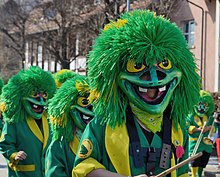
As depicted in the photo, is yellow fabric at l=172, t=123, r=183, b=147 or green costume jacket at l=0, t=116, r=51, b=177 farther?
green costume jacket at l=0, t=116, r=51, b=177

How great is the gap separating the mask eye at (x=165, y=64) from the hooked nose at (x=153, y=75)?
0.12 feet

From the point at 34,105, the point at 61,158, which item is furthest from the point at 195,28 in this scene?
the point at 61,158

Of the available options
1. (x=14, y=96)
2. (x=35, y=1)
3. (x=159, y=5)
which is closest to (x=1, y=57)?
(x=35, y=1)

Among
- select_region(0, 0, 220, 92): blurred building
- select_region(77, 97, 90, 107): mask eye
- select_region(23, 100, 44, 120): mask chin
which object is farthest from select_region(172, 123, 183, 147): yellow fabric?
select_region(0, 0, 220, 92): blurred building

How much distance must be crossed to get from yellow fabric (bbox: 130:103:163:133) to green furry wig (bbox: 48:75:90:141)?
1.74 m

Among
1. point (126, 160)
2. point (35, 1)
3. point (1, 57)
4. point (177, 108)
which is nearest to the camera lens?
point (126, 160)

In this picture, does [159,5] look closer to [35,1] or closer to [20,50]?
[35,1]

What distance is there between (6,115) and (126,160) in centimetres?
344

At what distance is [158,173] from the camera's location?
3170 millimetres

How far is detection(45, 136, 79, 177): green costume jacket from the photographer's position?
459 cm

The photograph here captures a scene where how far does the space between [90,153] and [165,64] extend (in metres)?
0.74

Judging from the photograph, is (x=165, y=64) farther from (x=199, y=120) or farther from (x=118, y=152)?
(x=199, y=120)

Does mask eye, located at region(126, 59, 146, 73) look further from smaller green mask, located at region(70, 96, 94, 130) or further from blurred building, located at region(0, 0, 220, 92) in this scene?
blurred building, located at region(0, 0, 220, 92)

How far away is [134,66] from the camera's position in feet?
10.4
